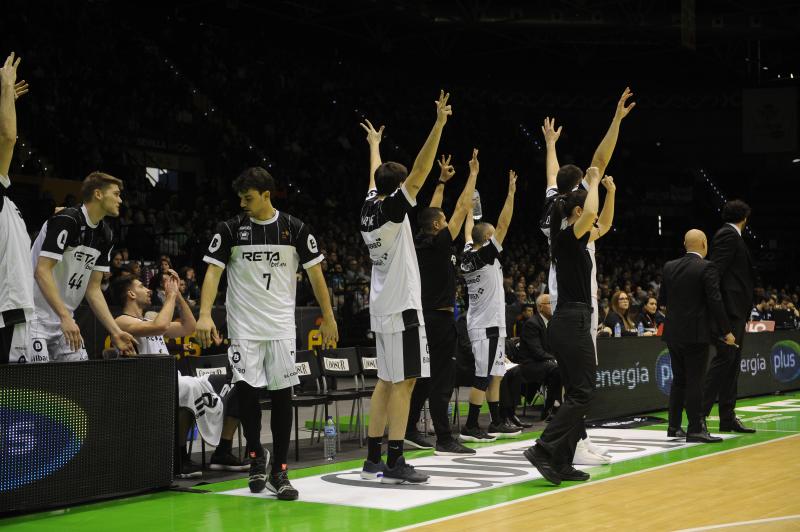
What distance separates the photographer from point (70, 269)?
6.53 m

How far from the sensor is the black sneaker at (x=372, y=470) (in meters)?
6.94

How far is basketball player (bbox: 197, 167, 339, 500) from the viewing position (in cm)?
636

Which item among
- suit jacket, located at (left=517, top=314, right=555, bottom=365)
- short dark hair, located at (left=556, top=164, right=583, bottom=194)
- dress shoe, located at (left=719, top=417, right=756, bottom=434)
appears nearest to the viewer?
short dark hair, located at (left=556, top=164, right=583, bottom=194)

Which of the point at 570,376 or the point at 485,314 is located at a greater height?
the point at 485,314

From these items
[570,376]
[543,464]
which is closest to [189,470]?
[543,464]

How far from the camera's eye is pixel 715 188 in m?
35.5

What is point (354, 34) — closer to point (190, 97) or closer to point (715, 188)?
point (190, 97)

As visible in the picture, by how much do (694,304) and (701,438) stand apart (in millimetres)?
1246

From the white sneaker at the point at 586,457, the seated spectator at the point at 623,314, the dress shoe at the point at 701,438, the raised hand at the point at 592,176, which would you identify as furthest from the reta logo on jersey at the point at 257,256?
the seated spectator at the point at 623,314

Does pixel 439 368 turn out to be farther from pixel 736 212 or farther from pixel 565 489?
pixel 736 212

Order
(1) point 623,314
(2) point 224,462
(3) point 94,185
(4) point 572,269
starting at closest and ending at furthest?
(3) point 94,185
(4) point 572,269
(2) point 224,462
(1) point 623,314

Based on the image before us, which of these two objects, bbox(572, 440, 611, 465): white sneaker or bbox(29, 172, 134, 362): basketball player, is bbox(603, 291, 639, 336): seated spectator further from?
bbox(29, 172, 134, 362): basketball player

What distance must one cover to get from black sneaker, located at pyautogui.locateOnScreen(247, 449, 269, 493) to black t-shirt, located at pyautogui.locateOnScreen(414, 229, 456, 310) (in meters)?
2.36

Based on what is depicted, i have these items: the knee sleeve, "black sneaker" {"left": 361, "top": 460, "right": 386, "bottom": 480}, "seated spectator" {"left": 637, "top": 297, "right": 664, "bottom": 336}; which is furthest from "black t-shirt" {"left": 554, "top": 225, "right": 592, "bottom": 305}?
"seated spectator" {"left": 637, "top": 297, "right": 664, "bottom": 336}
